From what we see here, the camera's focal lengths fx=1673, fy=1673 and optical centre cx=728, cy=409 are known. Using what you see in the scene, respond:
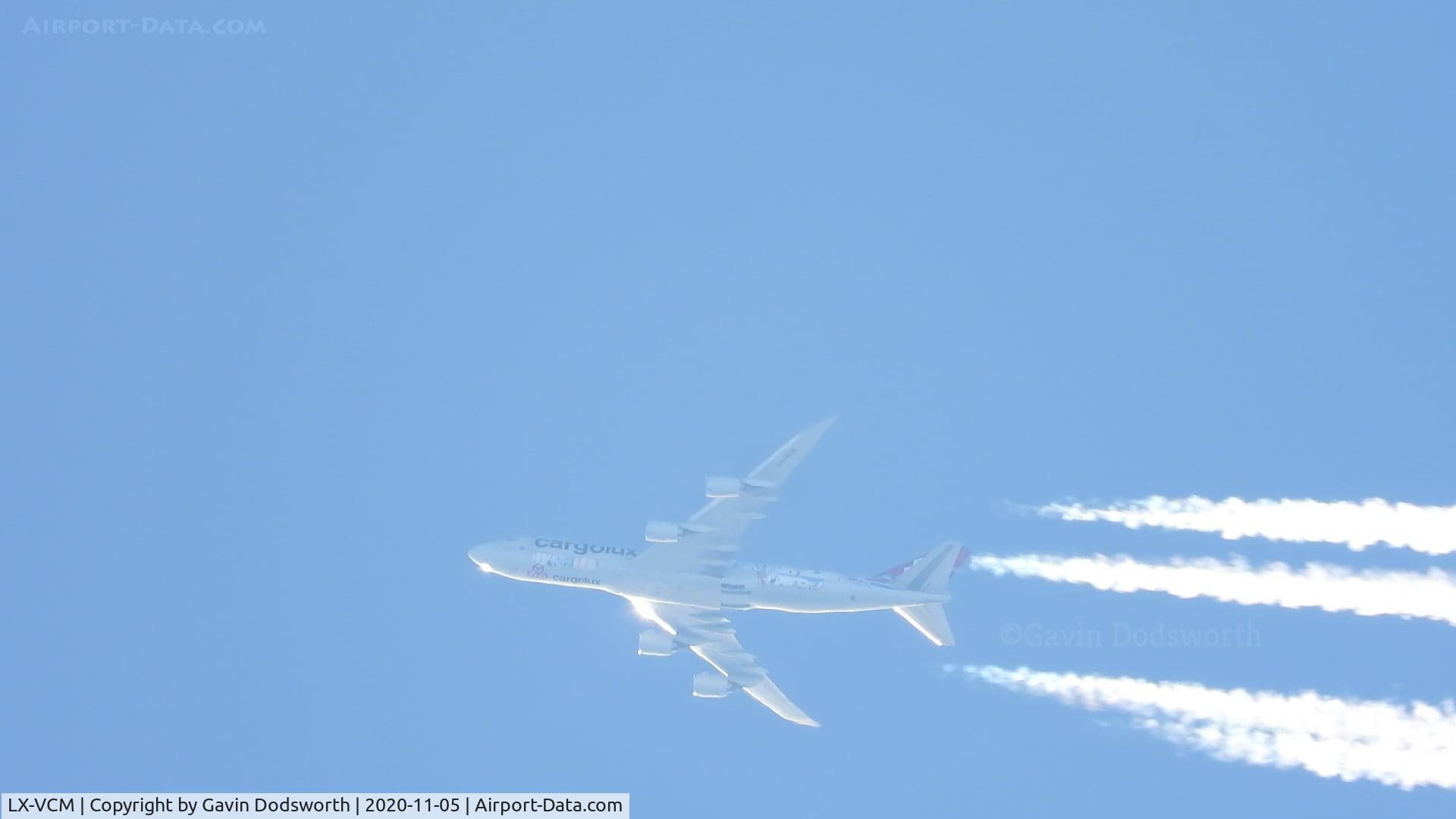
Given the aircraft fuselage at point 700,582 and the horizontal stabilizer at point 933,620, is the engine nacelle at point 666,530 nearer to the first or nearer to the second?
the aircraft fuselage at point 700,582

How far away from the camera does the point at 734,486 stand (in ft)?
225

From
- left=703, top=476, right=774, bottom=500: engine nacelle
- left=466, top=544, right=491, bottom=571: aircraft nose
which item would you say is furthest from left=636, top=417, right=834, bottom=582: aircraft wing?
left=466, top=544, right=491, bottom=571: aircraft nose

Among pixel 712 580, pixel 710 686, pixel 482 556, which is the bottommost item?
pixel 710 686

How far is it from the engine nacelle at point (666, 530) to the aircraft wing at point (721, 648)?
4.71m

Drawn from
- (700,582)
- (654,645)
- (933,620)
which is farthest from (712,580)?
(933,620)

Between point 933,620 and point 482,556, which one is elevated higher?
point 482,556

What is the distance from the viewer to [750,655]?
3009 inches

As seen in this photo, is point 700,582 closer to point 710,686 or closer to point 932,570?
point 710,686

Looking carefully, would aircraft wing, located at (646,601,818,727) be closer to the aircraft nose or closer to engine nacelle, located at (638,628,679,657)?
engine nacelle, located at (638,628,679,657)

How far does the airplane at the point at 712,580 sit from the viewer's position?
233 feet

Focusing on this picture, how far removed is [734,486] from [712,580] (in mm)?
5689

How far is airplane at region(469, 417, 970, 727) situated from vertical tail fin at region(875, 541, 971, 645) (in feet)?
0.11

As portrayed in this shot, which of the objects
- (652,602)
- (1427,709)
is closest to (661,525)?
(652,602)

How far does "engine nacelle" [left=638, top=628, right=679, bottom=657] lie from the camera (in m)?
73.8
